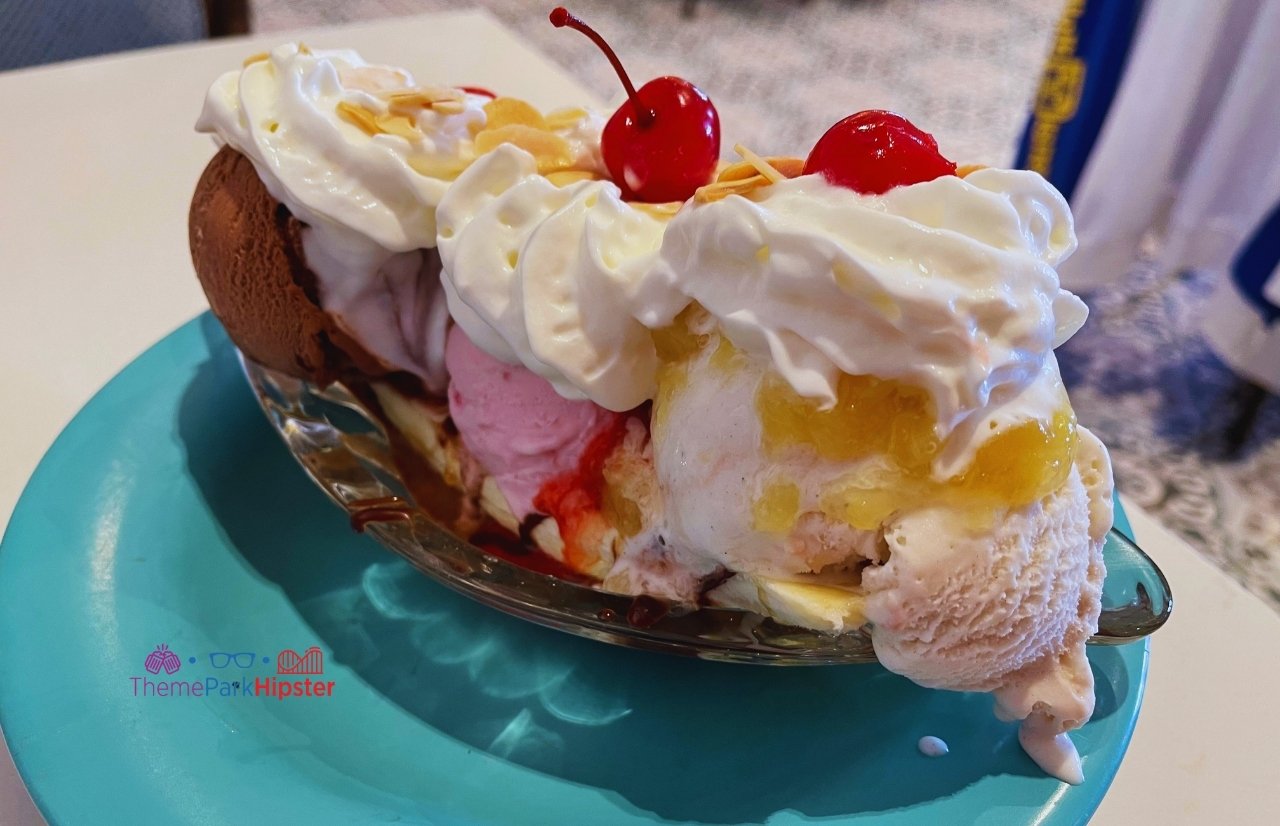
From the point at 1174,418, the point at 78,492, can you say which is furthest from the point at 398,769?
the point at 1174,418

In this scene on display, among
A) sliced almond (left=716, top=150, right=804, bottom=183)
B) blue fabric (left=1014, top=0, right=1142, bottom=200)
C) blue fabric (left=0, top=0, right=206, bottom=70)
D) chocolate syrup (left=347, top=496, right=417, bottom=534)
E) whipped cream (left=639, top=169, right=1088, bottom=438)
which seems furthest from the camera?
blue fabric (left=1014, top=0, right=1142, bottom=200)

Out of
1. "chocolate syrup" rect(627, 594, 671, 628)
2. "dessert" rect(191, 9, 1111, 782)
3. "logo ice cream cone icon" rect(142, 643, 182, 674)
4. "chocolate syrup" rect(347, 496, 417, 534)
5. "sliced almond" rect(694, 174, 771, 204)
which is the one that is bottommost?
"logo ice cream cone icon" rect(142, 643, 182, 674)

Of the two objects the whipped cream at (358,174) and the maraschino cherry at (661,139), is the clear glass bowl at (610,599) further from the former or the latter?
the maraschino cherry at (661,139)

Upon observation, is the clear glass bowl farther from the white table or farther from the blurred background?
the blurred background

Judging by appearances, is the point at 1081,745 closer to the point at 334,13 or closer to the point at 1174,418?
the point at 1174,418

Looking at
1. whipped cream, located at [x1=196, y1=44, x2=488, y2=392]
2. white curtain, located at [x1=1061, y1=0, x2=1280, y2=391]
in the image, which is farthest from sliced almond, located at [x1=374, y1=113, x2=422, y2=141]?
white curtain, located at [x1=1061, y1=0, x2=1280, y2=391]

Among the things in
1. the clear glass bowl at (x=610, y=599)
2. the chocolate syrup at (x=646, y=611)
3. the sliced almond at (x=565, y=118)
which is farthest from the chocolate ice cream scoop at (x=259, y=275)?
the chocolate syrup at (x=646, y=611)

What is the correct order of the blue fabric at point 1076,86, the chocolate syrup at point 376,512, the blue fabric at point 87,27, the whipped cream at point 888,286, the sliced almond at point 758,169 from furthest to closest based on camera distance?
1. the blue fabric at point 1076,86
2. the blue fabric at point 87,27
3. the chocolate syrup at point 376,512
4. the sliced almond at point 758,169
5. the whipped cream at point 888,286
